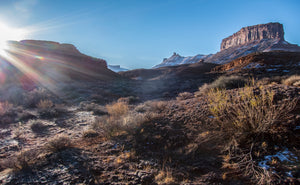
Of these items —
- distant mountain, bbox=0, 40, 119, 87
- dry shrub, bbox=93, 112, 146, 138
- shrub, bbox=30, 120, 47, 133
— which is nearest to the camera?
dry shrub, bbox=93, 112, 146, 138

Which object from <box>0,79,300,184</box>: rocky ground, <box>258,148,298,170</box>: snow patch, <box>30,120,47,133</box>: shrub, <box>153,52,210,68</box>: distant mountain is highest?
<box>153,52,210,68</box>: distant mountain

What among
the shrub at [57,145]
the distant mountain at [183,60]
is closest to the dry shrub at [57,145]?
the shrub at [57,145]

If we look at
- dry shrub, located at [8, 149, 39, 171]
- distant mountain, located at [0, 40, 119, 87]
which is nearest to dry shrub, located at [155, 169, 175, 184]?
dry shrub, located at [8, 149, 39, 171]

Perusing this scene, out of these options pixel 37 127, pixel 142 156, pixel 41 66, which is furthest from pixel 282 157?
pixel 41 66

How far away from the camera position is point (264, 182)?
177 centimetres

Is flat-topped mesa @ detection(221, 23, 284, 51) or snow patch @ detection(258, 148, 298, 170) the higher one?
flat-topped mesa @ detection(221, 23, 284, 51)

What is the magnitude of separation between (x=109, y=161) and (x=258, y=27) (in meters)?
126

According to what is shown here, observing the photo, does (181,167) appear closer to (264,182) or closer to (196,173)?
(196,173)

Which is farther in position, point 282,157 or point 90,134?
point 90,134

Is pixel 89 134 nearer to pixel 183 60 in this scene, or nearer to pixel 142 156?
pixel 142 156

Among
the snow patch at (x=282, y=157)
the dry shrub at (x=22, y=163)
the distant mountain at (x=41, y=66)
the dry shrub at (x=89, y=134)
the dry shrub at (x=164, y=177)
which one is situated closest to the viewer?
the snow patch at (x=282, y=157)

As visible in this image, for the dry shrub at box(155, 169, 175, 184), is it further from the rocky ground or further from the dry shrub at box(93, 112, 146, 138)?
the dry shrub at box(93, 112, 146, 138)

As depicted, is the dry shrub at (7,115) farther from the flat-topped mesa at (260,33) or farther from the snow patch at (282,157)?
the flat-topped mesa at (260,33)

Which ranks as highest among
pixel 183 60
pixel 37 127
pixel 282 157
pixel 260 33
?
pixel 260 33
